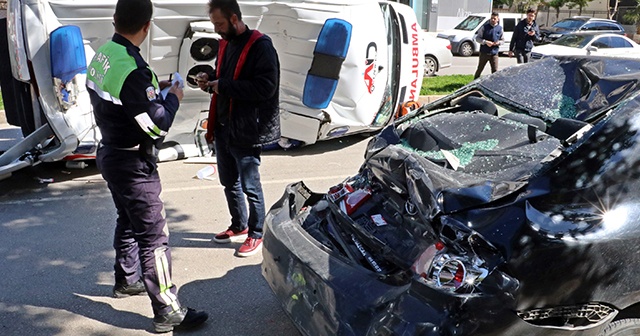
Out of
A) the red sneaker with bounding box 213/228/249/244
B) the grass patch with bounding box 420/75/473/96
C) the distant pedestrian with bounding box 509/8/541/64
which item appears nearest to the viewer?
the red sneaker with bounding box 213/228/249/244

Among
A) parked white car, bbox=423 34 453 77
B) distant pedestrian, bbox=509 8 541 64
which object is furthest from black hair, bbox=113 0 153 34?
parked white car, bbox=423 34 453 77

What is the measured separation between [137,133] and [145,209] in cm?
42

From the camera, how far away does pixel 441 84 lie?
12.4 metres

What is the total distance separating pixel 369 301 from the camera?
2557 millimetres

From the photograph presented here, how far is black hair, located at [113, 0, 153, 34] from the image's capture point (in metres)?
3.26

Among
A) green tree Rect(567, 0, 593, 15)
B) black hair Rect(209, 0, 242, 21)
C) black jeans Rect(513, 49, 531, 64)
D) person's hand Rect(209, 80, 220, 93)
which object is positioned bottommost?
green tree Rect(567, 0, 593, 15)

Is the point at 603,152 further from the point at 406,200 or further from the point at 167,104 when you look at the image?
the point at 167,104

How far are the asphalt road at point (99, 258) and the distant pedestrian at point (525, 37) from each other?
6.96 meters

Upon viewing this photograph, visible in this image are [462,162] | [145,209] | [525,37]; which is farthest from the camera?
[525,37]

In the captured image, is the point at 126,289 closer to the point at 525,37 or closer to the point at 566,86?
the point at 566,86

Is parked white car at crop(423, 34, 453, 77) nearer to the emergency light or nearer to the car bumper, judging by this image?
the emergency light

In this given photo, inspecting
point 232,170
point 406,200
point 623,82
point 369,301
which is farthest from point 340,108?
point 369,301

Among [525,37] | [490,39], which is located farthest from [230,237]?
[525,37]

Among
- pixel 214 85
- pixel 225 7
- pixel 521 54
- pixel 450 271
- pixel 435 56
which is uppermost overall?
pixel 225 7
